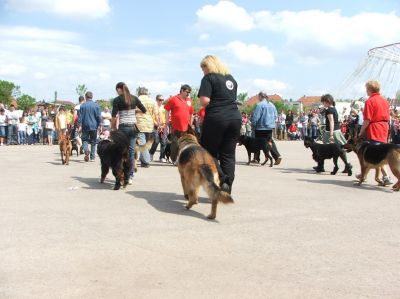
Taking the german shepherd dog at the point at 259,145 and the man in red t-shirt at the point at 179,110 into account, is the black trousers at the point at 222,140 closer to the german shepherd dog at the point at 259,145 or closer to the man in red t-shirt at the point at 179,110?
the man in red t-shirt at the point at 179,110

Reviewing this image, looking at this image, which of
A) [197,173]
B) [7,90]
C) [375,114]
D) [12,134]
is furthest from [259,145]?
[7,90]

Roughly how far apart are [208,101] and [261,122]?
269 inches

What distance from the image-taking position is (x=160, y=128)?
13.2 m

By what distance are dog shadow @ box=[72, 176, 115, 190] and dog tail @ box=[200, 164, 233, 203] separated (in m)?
3.08

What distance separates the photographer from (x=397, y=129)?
24047 millimetres

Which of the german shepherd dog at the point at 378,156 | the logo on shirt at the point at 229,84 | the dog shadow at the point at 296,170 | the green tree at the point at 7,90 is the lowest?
the dog shadow at the point at 296,170

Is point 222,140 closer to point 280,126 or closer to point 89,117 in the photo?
point 89,117

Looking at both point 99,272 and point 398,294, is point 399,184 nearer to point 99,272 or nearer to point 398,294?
point 398,294

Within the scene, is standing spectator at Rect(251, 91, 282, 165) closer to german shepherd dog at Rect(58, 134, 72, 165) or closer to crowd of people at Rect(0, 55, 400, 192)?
crowd of people at Rect(0, 55, 400, 192)

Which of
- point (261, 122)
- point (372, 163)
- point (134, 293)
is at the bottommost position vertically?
point (134, 293)

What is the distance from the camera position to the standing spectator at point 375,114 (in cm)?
868

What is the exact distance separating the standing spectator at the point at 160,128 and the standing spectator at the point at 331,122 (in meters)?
4.09

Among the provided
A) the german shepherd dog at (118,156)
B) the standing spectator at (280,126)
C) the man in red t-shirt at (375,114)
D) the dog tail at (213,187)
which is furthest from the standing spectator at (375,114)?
the standing spectator at (280,126)

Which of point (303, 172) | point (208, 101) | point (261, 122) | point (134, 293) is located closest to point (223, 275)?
point (134, 293)
